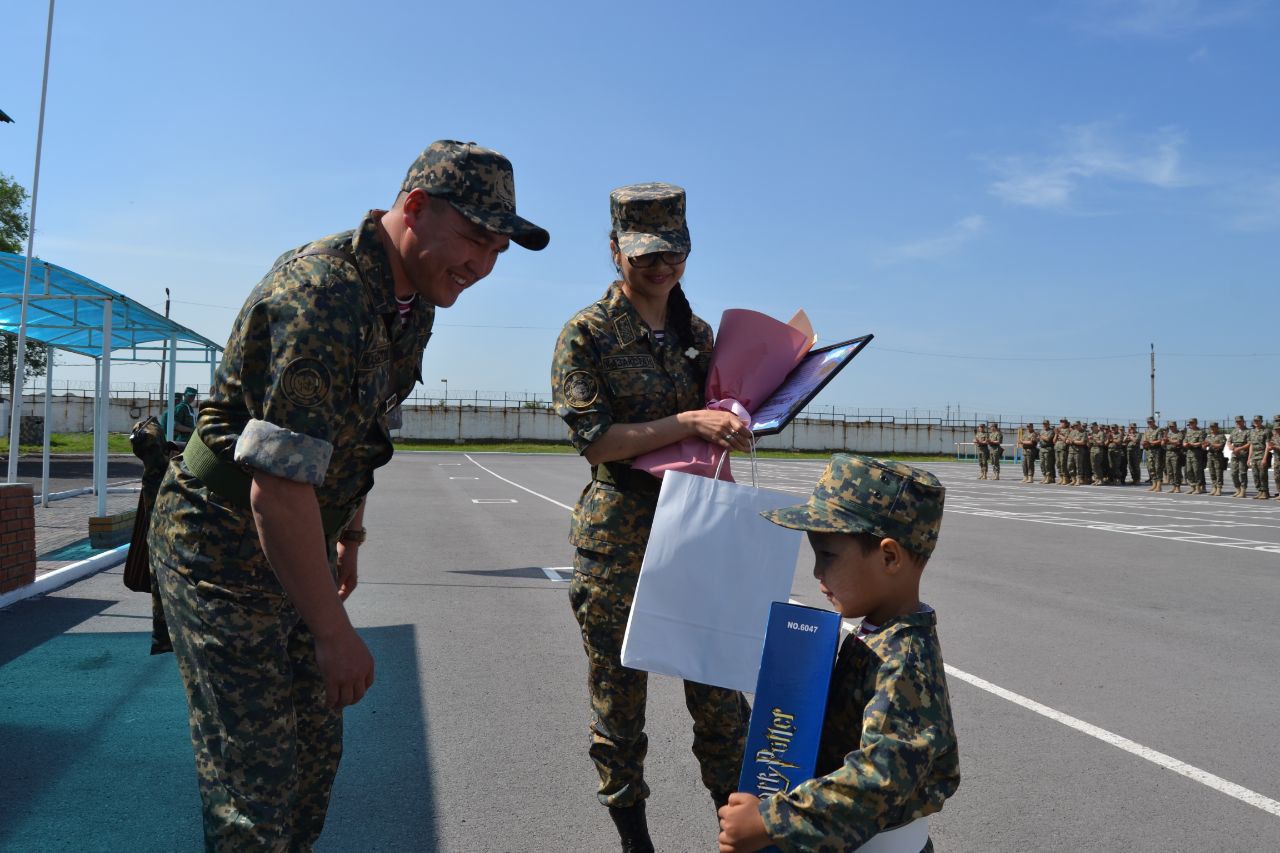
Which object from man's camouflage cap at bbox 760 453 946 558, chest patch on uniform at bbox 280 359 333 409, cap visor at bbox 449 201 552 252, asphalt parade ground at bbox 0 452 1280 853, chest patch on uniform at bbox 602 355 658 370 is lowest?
asphalt parade ground at bbox 0 452 1280 853

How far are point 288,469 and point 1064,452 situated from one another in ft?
119

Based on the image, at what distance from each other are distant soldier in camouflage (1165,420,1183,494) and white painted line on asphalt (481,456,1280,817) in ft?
91.4

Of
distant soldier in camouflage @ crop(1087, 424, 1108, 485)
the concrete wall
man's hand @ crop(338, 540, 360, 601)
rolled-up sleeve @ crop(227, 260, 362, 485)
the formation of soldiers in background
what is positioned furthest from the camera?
the concrete wall

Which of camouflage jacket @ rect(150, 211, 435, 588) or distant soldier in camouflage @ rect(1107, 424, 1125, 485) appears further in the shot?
distant soldier in camouflage @ rect(1107, 424, 1125, 485)

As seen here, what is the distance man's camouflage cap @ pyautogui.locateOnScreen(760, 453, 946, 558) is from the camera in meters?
1.97

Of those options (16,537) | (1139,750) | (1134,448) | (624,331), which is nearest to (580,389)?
(624,331)

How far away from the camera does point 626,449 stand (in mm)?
2854

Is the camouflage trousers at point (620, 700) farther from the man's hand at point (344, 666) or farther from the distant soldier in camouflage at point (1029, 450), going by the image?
the distant soldier in camouflage at point (1029, 450)

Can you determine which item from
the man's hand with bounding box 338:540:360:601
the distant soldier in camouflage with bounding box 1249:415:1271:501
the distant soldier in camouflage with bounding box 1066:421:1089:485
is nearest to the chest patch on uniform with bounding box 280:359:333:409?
the man's hand with bounding box 338:540:360:601

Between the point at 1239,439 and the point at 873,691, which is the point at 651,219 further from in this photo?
the point at 1239,439

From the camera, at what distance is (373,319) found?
211cm

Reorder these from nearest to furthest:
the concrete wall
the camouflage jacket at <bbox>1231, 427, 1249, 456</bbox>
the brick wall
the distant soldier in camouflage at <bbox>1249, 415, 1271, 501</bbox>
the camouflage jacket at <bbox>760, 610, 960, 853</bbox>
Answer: the camouflage jacket at <bbox>760, 610, 960, 853</bbox> → the brick wall → the distant soldier in camouflage at <bbox>1249, 415, 1271, 501</bbox> → the camouflage jacket at <bbox>1231, 427, 1249, 456</bbox> → the concrete wall

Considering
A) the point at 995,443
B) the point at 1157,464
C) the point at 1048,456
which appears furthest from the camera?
the point at 995,443

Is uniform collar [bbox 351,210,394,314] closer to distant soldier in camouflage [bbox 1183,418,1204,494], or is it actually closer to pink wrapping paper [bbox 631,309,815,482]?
pink wrapping paper [bbox 631,309,815,482]
